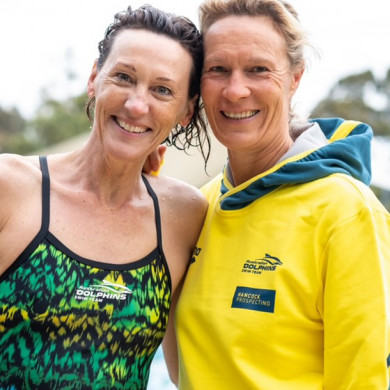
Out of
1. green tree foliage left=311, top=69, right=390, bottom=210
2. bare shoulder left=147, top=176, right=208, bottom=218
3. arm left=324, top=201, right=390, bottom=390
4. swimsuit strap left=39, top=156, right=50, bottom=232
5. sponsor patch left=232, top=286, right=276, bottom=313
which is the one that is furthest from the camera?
green tree foliage left=311, top=69, right=390, bottom=210

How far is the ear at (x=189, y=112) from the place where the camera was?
262 cm

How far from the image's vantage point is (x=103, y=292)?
2.28 meters

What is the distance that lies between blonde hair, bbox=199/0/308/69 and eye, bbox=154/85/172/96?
0.30 meters

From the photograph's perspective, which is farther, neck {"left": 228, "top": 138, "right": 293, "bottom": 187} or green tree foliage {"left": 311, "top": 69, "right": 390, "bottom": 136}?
green tree foliage {"left": 311, "top": 69, "right": 390, "bottom": 136}

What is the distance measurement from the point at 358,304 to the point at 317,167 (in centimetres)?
53

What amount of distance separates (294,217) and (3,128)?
34.9 meters

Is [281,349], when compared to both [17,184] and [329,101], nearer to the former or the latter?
[17,184]

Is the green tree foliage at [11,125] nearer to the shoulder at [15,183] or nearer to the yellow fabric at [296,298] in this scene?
the shoulder at [15,183]

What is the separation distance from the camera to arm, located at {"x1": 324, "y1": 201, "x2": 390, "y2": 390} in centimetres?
195

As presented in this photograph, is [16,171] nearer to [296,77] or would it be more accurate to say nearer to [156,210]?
[156,210]

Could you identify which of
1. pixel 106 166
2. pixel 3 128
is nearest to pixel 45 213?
pixel 106 166

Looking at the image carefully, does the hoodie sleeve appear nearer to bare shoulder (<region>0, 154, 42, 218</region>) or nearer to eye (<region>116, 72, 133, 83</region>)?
eye (<region>116, 72, 133, 83</region>)

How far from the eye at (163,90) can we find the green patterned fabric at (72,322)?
674 millimetres

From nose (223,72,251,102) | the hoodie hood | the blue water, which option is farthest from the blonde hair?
the blue water
